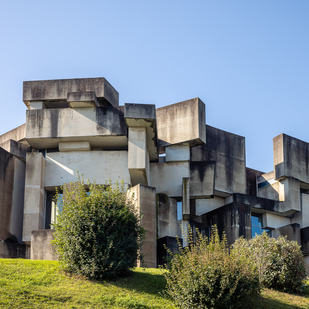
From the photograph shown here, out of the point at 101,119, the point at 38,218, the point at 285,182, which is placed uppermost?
the point at 101,119

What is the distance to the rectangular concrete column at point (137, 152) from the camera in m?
25.4

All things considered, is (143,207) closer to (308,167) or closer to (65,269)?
(65,269)

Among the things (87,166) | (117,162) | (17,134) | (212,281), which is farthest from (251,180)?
(212,281)

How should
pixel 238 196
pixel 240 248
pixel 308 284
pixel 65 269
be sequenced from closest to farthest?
pixel 65 269 → pixel 240 248 → pixel 308 284 → pixel 238 196

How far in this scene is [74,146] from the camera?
87.8 ft

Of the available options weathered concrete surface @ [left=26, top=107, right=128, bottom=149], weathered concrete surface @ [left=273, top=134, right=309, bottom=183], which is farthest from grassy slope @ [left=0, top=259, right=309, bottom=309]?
weathered concrete surface @ [left=273, top=134, right=309, bottom=183]

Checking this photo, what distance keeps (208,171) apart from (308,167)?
9029 mm

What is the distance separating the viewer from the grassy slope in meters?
13.4

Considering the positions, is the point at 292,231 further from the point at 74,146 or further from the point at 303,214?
the point at 74,146

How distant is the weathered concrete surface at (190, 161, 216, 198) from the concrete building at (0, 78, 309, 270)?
0.20 ft

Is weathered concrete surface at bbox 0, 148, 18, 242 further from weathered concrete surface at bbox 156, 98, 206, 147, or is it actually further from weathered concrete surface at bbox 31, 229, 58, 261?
weathered concrete surface at bbox 156, 98, 206, 147

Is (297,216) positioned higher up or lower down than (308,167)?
lower down

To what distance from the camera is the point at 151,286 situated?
16281 millimetres

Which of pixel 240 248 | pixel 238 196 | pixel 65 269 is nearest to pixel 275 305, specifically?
pixel 240 248
